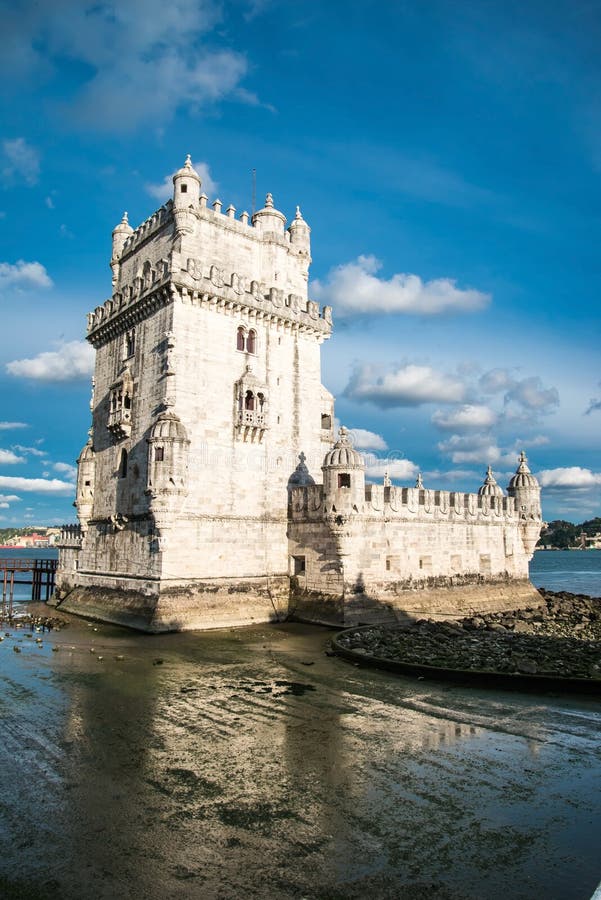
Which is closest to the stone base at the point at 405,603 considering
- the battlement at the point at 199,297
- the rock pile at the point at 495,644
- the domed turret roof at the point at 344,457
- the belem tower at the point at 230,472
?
the belem tower at the point at 230,472

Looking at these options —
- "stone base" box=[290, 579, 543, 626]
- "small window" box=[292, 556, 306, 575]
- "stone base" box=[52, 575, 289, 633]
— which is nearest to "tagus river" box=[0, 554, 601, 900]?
"stone base" box=[52, 575, 289, 633]

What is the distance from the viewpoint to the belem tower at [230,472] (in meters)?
27.4

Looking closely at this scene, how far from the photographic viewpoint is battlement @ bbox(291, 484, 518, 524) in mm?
29484

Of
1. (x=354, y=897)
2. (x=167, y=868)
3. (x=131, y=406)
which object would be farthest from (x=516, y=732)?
(x=131, y=406)

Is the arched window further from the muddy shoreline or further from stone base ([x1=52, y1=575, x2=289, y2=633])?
the muddy shoreline

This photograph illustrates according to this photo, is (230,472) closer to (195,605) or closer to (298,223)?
(195,605)

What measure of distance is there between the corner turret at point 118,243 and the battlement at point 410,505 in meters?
16.9

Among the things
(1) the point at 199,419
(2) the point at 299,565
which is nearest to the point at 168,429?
(1) the point at 199,419

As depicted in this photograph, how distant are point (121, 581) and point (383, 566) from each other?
12718mm

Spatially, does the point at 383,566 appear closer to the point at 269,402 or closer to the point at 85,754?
the point at 269,402

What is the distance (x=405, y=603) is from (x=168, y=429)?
14.3 meters

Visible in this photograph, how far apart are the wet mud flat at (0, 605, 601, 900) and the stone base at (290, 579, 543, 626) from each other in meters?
9.60

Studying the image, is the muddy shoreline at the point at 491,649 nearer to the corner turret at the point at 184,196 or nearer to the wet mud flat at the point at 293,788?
the wet mud flat at the point at 293,788

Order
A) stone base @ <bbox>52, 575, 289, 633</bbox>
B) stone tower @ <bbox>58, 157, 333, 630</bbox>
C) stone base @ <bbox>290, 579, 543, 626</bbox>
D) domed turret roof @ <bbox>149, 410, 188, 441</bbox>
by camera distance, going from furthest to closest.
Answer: stone base @ <bbox>290, 579, 543, 626</bbox> < stone tower @ <bbox>58, 157, 333, 630</bbox> < domed turret roof @ <bbox>149, 410, 188, 441</bbox> < stone base @ <bbox>52, 575, 289, 633</bbox>
